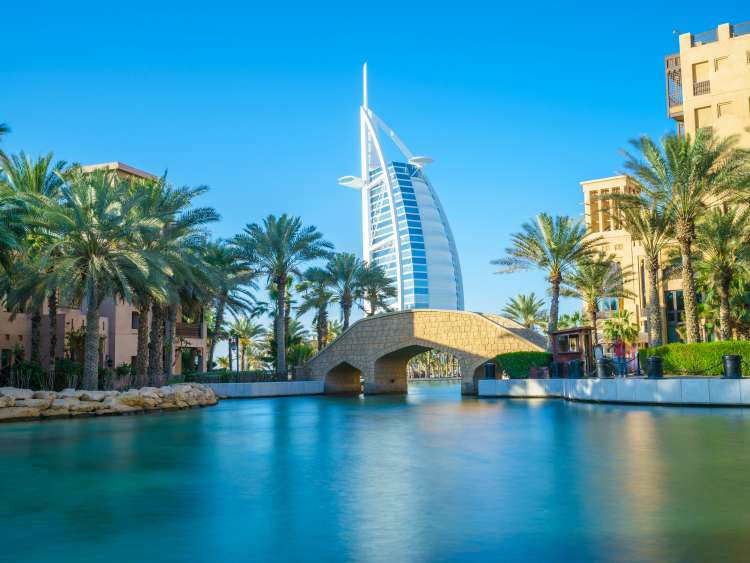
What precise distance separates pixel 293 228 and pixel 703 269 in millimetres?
23045

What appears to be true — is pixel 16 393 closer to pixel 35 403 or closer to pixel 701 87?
pixel 35 403

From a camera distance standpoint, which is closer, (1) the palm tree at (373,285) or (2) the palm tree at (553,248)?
(2) the palm tree at (553,248)

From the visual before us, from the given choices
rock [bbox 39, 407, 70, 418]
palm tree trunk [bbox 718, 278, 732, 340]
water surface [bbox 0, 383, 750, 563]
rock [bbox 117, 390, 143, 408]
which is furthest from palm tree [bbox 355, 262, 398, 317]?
water surface [bbox 0, 383, 750, 563]

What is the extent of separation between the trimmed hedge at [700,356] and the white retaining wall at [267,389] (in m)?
22.2

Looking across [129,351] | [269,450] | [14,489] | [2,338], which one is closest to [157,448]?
[269,450]

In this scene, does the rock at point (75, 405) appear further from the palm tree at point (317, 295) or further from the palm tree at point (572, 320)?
the palm tree at point (572, 320)

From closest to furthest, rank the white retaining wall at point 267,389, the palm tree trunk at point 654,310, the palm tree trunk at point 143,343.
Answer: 1. the palm tree trunk at point 143,343
2. the palm tree trunk at point 654,310
3. the white retaining wall at point 267,389

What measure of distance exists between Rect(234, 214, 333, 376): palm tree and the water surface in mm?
26231

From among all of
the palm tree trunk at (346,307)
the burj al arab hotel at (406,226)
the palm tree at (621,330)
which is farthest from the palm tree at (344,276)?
the burj al arab hotel at (406,226)

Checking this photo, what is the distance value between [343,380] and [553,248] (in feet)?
58.7

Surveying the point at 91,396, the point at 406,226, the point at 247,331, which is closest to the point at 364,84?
the point at 406,226

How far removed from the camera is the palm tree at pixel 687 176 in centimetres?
2764

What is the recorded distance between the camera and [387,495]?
878cm

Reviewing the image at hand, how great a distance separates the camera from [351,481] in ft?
32.6
